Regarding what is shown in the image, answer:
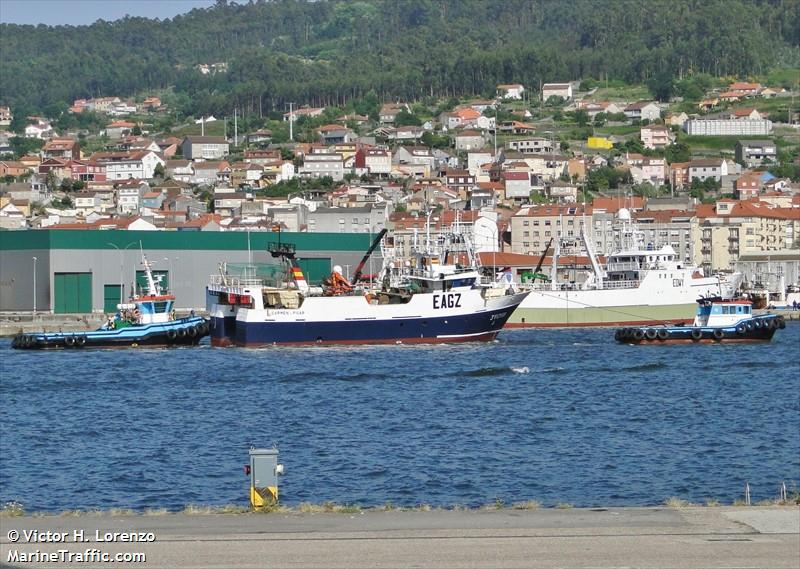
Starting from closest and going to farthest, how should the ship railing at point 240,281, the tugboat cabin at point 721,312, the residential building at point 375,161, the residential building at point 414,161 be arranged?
the tugboat cabin at point 721,312, the ship railing at point 240,281, the residential building at point 375,161, the residential building at point 414,161

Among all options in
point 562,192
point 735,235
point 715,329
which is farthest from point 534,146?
point 715,329

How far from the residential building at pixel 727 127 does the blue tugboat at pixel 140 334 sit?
108573 millimetres

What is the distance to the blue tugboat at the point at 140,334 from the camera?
53656 mm

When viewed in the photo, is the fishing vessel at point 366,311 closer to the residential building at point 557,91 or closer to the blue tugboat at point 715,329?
the blue tugboat at point 715,329

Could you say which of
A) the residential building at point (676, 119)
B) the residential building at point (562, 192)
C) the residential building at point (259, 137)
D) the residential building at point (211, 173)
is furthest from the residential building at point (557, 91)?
the residential building at point (562, 192)

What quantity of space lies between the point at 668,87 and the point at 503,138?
84.8ft

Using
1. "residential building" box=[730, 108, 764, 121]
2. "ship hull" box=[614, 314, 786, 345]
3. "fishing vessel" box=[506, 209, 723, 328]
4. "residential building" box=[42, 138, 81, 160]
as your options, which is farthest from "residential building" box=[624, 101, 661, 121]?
"ship hull" box=[614, 314, 786, 345]

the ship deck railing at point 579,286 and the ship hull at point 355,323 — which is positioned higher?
the ship deck railing at point 579,286

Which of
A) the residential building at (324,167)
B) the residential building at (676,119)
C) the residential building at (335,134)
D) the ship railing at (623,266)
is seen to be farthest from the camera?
the residential building at (335,134)

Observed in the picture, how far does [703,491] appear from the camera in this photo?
22781mm

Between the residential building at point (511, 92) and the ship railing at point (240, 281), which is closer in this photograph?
the ship railing at point (240, 281)

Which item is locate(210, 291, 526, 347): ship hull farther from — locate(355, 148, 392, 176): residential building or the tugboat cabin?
locate(355, 148, 392, 176): residential building

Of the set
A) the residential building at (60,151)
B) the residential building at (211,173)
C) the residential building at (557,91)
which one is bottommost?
the residential building at (211,173)

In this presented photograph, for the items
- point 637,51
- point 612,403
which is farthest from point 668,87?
point 612,403
